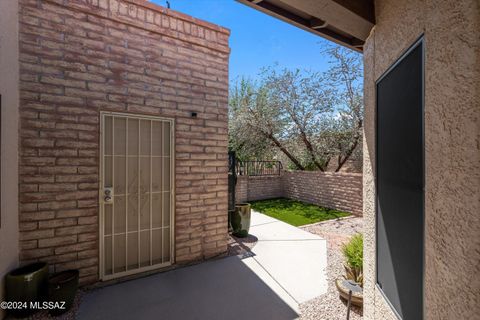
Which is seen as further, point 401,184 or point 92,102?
point 92,102

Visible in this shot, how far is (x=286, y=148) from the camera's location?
41.2ft

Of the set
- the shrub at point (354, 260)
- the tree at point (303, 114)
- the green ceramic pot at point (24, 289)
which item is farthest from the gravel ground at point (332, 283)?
the tree at point (303, 114)

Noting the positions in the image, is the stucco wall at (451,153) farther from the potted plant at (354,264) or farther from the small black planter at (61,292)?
the small black planter at (61,292)

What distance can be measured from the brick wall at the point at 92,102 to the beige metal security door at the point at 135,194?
0.51 feet

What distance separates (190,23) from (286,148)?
942cm

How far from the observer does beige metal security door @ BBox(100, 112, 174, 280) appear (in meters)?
3.60

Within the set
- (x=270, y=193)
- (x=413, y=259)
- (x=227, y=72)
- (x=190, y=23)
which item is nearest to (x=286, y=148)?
(x=270, y=193)

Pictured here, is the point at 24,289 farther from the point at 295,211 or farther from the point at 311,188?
the point at 311,188

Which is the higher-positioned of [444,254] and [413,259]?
[444,254]

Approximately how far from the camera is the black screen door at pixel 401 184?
4.83 feet

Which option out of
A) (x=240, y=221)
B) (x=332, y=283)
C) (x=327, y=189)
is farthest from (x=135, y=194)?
(x=327, y=189)

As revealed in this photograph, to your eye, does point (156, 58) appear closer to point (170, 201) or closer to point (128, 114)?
point (128, 114)

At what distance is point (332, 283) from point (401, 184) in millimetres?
2647

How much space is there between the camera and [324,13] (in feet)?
6.77
